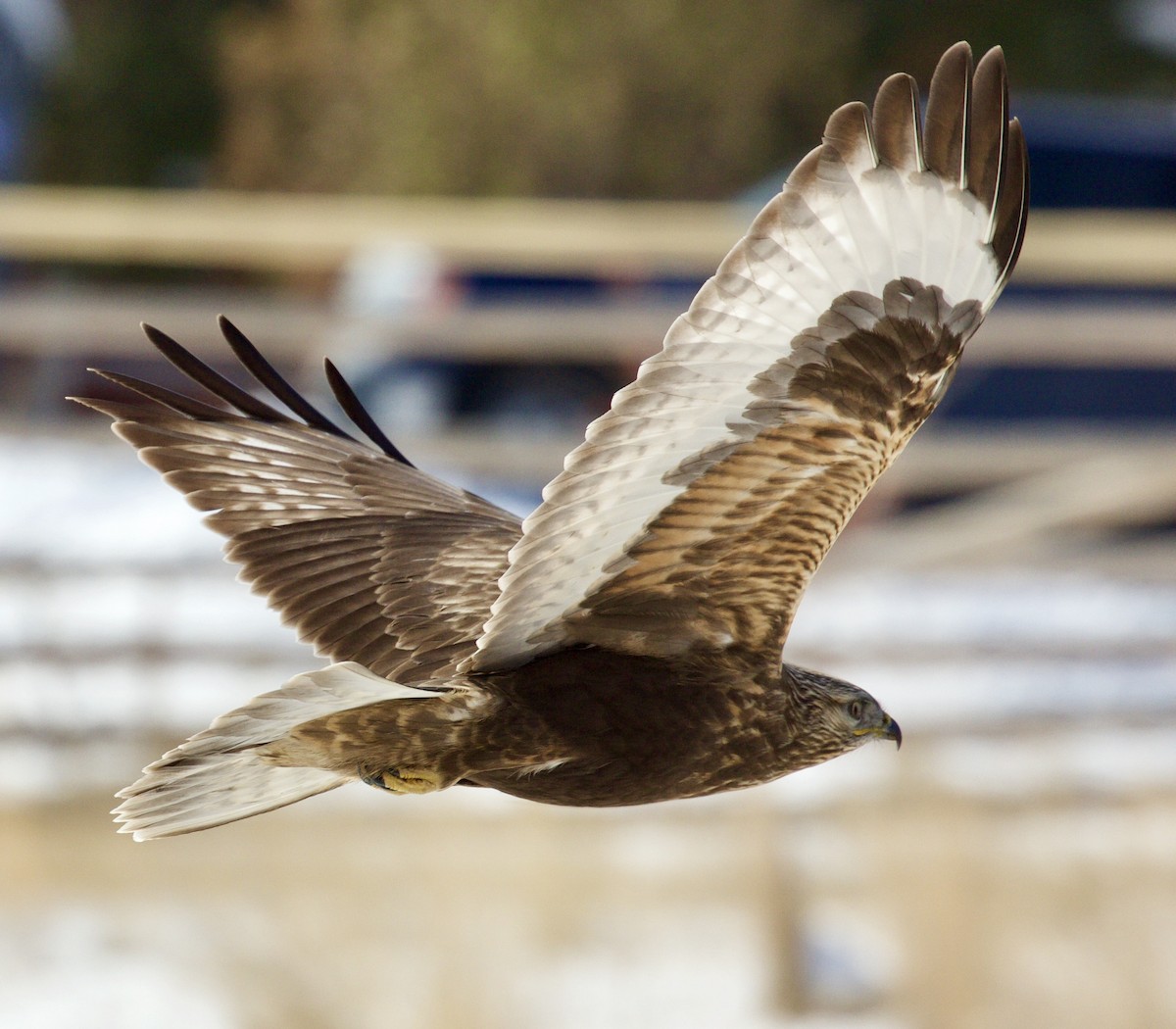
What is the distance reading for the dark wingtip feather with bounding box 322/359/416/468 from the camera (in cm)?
279

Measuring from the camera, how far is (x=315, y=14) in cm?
1112

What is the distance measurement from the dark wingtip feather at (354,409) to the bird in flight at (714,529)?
0.30 metres

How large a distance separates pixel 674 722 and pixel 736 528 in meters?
0.27

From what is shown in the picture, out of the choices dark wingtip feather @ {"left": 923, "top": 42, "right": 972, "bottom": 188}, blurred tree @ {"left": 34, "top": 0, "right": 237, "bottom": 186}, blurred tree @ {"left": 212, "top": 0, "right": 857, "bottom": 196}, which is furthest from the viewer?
blurred tree @ {"left": 34, "top": 0, "right": 237, "bottom": 186}

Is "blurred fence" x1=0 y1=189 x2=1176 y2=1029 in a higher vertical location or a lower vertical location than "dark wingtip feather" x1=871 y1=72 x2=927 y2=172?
lower

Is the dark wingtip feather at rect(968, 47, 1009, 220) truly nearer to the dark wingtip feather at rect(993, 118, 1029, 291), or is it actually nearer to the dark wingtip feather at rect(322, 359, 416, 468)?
the dark wingtip feather at rect(993, 118, 1029, 291)

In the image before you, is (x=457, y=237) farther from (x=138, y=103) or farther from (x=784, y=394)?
(x=138, y=103)

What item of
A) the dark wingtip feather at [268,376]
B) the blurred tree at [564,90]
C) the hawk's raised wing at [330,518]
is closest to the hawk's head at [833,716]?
the hawk's raised wing at [330,518]

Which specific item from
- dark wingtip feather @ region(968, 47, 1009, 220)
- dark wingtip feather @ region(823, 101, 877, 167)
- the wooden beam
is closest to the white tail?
dark wingtip feather @ region(823, 101, 877, 167)

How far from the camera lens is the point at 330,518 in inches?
114

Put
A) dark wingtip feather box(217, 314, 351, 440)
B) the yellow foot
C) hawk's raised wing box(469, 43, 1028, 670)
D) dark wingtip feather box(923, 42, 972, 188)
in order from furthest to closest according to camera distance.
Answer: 1. dark wingtip feather box(217, 314, 351, 440)
2. the yellow foot
3. hawk's raised wing box(469, 43, 1028, 670)
4. dark wingtip feather box(923, 42, 972, 188)

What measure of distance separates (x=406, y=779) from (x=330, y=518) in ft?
2.27

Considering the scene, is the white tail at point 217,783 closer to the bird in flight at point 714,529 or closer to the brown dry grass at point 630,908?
the bird in flight at point 714,529

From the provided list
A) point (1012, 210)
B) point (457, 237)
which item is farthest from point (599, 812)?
point (1012, 210)
